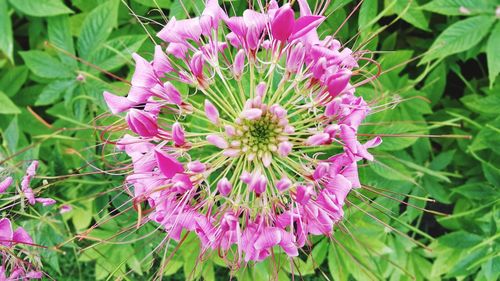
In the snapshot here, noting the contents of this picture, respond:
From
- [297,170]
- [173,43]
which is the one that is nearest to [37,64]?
[173,43]

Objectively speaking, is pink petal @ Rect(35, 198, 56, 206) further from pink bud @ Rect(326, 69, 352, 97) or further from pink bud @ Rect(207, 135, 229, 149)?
pink bud @ Rect(326, 69, 352, 97)

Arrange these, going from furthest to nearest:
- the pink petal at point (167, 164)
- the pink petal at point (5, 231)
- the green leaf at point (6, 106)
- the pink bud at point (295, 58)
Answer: the green leaf at point (6, 106) → the pink petal at point (5, 231) → the pink bud at point (295, 58) → the pink petal at point (167, 164)

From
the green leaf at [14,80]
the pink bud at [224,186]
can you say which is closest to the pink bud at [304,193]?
the pink bud at [224,186]

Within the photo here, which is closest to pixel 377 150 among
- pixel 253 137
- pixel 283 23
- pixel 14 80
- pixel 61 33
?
pixel 253 137

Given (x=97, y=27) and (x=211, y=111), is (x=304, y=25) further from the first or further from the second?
(x=97, y=27)

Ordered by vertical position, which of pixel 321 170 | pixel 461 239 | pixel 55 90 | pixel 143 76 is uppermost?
pixel 143 76

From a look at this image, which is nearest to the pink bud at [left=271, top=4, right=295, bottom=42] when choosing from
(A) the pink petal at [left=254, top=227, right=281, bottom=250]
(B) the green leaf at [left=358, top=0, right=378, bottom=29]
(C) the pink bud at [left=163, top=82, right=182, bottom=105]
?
(C) the pink bud at [left=163, top=82, right=182, bottom=105]

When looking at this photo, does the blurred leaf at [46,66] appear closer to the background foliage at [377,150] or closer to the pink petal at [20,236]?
the background foliage at [377,150]
